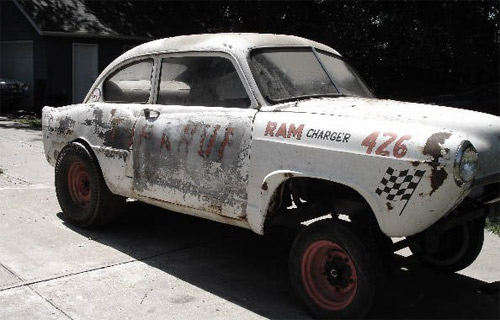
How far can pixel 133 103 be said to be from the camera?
530 centimetres

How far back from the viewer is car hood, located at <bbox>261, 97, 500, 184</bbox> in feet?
11.6

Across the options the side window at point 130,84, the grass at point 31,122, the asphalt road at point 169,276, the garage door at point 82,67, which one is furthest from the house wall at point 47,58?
the side window at point 130,84

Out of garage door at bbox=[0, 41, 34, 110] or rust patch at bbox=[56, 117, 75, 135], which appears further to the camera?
garage door at bbox=[0, 41, 34, 110]

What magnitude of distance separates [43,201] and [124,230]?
1590 mm

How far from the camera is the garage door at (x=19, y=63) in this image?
70.1 ft

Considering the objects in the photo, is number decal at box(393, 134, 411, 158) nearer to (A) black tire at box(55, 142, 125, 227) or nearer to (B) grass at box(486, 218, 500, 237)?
(A) black tire at box(55, 142, 125, 227)

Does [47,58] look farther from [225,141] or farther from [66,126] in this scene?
[225,141]

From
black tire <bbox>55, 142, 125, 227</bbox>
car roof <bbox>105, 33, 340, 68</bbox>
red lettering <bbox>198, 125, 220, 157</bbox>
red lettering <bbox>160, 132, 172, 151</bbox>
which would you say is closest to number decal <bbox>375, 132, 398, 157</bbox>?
red lettering <bbox>198, 125, 220, 157</bbox>

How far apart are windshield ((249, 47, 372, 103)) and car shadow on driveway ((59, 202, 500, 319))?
147 centimetres

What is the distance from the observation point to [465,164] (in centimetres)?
331

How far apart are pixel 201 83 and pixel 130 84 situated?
1.02 m

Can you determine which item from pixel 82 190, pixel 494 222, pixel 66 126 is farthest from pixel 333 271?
pixel 494 222

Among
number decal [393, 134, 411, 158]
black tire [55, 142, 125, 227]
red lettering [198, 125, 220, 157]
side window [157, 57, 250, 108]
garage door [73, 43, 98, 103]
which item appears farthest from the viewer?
garage door [73, 43, 98, 103]

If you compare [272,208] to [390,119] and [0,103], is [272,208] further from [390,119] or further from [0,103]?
[0,103]
